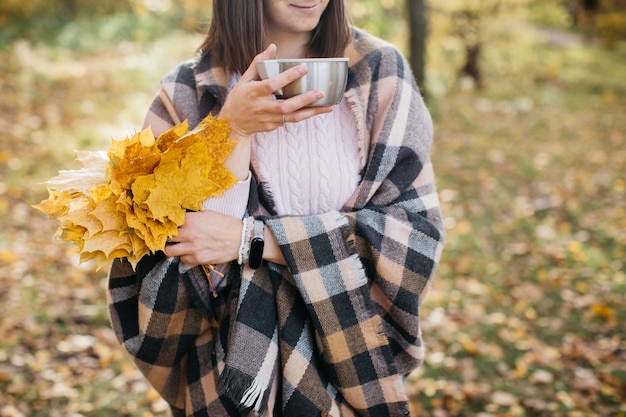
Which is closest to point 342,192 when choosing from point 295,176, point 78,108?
point 295,176

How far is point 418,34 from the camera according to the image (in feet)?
24.8

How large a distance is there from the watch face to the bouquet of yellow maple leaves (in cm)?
18

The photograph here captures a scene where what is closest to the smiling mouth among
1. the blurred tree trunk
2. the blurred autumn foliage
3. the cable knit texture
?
the cable knit texture

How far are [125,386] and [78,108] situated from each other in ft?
18.2

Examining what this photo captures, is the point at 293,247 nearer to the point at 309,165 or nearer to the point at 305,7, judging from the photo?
the point at 309,165

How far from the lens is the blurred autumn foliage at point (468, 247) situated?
314cm

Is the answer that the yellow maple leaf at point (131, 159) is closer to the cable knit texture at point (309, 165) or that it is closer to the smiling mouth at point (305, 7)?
the cable knit texture at point (309, 165)

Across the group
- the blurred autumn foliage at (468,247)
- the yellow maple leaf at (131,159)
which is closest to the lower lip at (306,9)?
the yellow maple leaf at (131,159)

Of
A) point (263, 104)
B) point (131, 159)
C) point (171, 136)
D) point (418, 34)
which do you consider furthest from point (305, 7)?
point (418, 34)

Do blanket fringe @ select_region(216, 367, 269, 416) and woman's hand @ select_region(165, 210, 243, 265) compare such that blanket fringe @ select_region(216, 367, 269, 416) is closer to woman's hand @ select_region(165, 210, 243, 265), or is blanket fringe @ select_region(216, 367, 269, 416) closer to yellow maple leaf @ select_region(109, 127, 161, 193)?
woman's hand @ select_region(165, 210, 243, 265)

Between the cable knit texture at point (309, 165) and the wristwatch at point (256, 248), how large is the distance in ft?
0.61

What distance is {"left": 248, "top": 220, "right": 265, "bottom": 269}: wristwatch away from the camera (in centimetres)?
155

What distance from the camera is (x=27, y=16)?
12.7 meters

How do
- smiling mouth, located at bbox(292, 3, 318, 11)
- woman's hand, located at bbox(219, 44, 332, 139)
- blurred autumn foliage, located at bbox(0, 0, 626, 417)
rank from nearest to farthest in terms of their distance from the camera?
woman's hand, located at bbox(219, 44, 332, 139)
smiling mouth, located at bbox(292, 3, 318, 11)
blurred autumn foliage, located at bbox(0, 0, 626, 417)
